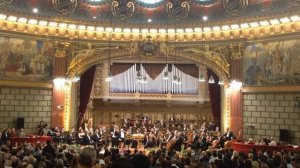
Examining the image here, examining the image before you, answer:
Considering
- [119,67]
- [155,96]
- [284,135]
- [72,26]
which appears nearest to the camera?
[284,135]

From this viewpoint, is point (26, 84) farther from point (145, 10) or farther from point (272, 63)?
point (272, 63)

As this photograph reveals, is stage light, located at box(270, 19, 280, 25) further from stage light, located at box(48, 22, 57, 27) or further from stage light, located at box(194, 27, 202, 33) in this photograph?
stage light, located at box(48, 22, 57, 27)

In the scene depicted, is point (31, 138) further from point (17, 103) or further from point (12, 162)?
point (12, 162)

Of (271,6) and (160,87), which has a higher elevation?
(271,6)

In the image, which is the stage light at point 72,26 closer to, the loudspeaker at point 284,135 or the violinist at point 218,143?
the violinist at point 218,143

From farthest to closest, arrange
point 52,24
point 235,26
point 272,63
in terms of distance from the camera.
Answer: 1. point 52,24
2. point 235,26
3. point 272,63

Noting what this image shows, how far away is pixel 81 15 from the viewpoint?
2258 cm

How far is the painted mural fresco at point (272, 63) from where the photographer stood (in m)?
19.6

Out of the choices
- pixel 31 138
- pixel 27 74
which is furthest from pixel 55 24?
pixel 31 138

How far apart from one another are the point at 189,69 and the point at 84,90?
871cm

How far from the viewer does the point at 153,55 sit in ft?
77.8

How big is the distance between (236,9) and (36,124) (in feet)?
43.6

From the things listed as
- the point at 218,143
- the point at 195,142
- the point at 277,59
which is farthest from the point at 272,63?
the point at 195,142

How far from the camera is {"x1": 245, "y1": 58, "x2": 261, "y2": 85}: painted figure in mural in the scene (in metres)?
21.3
